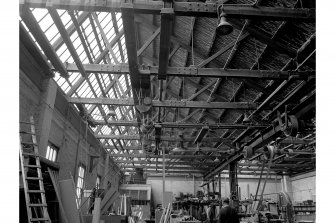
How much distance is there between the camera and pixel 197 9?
612 cm

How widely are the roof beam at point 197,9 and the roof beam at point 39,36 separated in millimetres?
403

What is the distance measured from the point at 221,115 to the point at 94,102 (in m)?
6.48

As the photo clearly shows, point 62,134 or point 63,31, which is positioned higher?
point 63,31

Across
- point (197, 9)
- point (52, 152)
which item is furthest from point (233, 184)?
point (197, 9)

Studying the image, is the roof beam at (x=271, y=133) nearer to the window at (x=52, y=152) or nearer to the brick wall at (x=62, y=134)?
the brick wall at (x=62, y=134)

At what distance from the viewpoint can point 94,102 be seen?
37.0ft

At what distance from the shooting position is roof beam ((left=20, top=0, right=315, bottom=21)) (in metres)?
6.05

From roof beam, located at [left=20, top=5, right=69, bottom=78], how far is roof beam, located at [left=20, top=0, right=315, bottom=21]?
40 centimetres

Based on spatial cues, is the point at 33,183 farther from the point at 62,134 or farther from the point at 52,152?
the point at 62,134

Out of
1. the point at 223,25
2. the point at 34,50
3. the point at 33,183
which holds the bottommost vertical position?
the point at 33,183

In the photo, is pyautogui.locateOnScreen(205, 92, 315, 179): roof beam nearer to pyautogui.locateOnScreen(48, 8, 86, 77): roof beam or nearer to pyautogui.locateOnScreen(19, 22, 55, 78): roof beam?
pyautogui.locateOnScreen(48, 8, 86, 77): roof beam

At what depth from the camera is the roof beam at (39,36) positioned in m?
6.52

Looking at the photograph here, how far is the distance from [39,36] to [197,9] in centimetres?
410

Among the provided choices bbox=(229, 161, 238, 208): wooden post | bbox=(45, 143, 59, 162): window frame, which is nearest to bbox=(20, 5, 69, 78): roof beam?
bbox=(45, 143, 59, 162): window frame
